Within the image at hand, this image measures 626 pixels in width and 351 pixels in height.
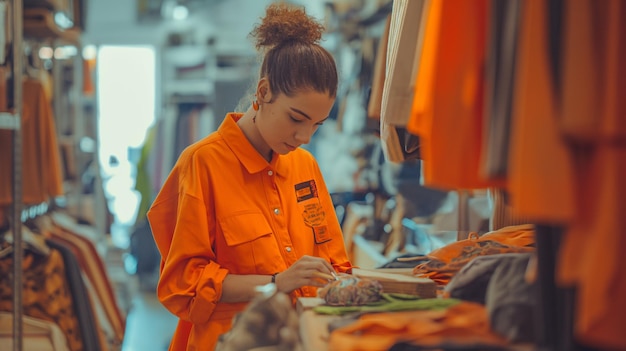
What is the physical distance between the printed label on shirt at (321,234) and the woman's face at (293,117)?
0.28m

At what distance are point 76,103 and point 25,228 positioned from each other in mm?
1548

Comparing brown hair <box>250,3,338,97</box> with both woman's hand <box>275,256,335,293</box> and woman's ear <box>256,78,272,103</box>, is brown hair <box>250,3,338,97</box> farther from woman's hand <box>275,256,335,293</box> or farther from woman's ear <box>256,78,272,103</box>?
woman's hand <box>275,256,335,293</box>

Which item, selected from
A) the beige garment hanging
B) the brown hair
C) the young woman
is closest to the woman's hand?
the young woman

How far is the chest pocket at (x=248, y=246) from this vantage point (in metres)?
2.17

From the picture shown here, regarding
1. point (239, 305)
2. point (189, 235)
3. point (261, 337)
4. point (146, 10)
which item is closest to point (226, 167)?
point (189, 235)

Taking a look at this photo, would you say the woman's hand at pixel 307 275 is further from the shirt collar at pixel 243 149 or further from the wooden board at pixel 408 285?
the shirt collar at pixel 243 149

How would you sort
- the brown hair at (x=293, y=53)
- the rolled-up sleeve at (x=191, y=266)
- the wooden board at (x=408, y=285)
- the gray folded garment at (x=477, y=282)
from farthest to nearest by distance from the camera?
the brown hair at (x=293, y=53) < the rolled-up sleeve at (x=191, y=266) < the wooden board at (x=408, y=285) < the gray folded garment at (x=477, y=282)

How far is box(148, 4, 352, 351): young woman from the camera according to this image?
2.10 meters

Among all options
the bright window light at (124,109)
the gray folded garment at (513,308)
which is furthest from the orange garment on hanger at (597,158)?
the bright window light at (124,109)

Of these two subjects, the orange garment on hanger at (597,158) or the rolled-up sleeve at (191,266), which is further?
the rolled-up sleeve at (191,266)

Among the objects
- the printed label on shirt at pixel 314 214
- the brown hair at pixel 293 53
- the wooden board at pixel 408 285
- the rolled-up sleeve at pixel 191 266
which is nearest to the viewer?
the wooden board at pixel 408 285

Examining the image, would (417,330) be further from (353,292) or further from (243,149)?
(243,149)

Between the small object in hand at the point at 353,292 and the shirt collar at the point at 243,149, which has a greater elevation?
the shirt collar at the point at 243,149

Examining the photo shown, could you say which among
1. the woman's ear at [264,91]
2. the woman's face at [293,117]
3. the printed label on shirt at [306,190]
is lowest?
the printed label on shirt at [306,190]
